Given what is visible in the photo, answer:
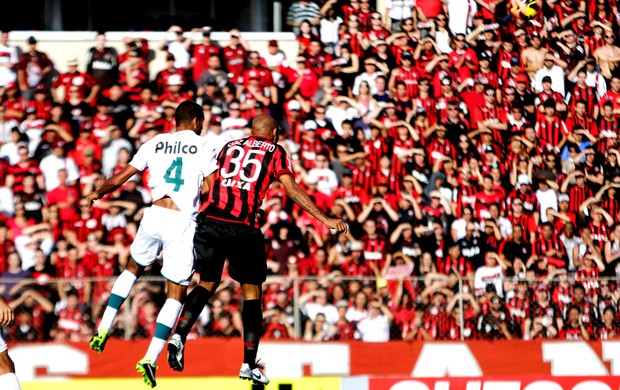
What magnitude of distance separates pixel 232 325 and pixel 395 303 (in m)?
2.08

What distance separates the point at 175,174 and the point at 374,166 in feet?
25.2

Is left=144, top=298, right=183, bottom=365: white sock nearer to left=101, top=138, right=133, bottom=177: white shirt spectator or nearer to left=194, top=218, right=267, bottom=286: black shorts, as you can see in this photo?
left=194, top=218, right=267, bottom=286: black shorts

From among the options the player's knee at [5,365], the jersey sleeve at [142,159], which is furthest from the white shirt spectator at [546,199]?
the player's knee at [5,365]

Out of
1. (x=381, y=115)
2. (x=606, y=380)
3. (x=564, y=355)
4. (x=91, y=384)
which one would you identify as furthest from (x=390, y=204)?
(x=91, y=384)

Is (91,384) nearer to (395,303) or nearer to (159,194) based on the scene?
(159,194)

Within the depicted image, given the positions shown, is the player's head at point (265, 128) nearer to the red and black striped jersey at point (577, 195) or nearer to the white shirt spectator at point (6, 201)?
the white shirt spectator at point (6, 201)

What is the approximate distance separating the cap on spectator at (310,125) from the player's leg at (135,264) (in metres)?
7.40

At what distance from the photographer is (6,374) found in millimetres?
9688

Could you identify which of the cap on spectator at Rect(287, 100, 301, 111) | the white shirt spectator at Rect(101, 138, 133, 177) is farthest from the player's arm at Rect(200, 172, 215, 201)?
the cap on spectator at Rect(287, 100, 301, 111)

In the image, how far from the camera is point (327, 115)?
63.7 ft

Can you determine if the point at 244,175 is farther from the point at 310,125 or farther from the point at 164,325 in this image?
the point at 310,125

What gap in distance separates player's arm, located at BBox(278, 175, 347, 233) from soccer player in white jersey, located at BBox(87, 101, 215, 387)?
75 cm

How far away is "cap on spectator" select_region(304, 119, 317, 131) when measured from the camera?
62.1 feet

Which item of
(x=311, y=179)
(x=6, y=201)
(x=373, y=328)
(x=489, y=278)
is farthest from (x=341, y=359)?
(x=6, y=201)
